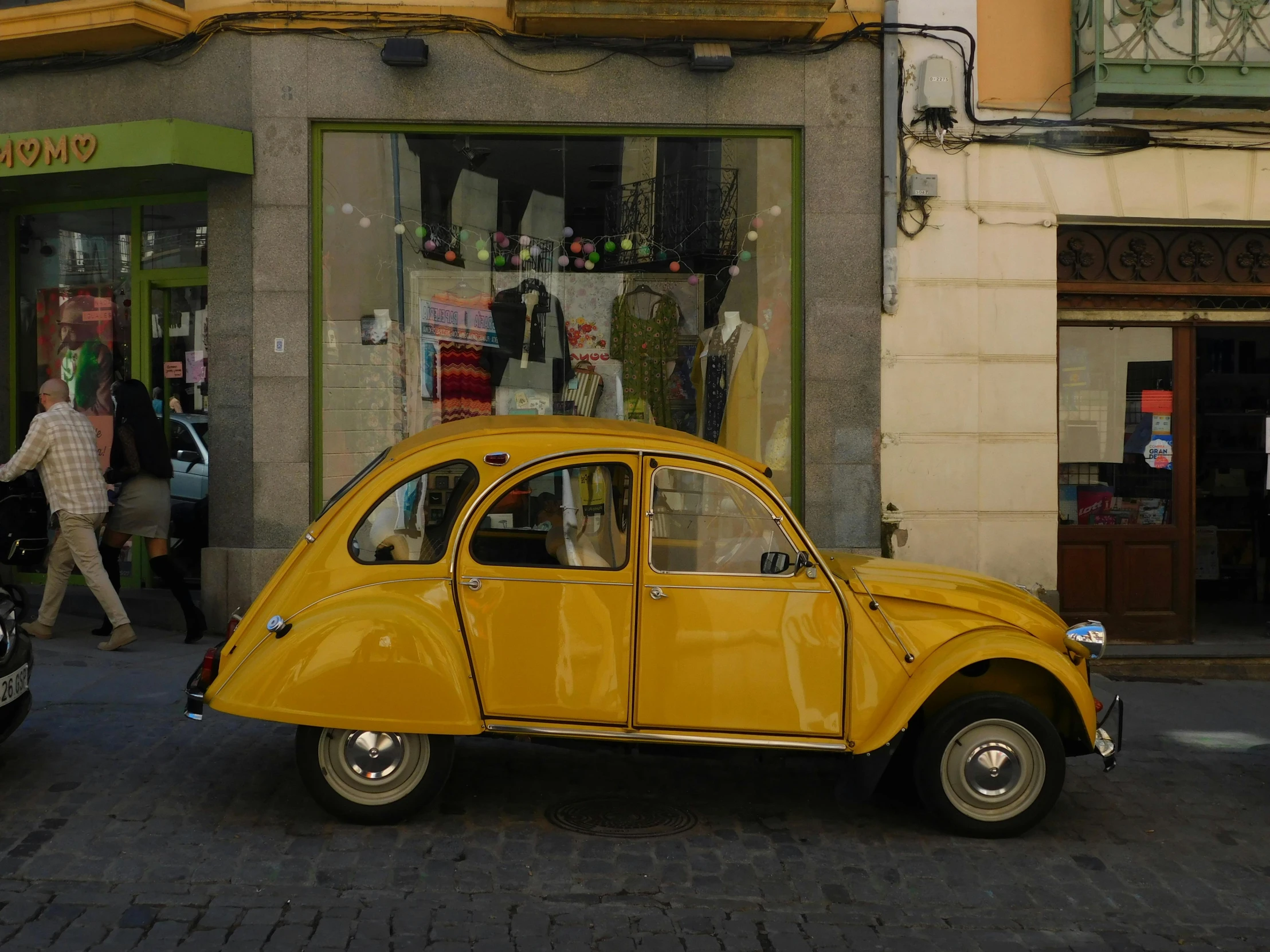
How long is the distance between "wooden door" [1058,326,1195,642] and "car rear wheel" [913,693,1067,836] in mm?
5244

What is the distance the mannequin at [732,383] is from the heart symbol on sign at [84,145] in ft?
16.3

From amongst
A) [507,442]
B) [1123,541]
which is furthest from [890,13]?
[507,442]

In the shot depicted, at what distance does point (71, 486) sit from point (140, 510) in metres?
0.69

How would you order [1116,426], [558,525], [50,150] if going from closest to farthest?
[558,525], [50,150], [1116,426]

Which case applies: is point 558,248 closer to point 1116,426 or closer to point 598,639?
point 1116,426

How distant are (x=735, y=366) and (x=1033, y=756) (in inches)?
213

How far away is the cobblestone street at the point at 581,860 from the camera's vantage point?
4.72 meters

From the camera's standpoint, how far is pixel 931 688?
5.60 m

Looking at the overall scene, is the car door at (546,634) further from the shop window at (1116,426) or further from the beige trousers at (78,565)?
the shop window at (1116,426)

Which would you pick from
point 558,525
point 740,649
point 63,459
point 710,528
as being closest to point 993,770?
point 740,649

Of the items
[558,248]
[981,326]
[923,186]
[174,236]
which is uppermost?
[923,186]

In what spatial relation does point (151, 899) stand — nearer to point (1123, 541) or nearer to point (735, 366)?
point (735, 366)

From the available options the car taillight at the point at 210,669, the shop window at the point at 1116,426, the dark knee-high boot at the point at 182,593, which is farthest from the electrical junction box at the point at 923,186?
the car taillight at the point at 210,669

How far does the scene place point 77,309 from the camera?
11.6 m
